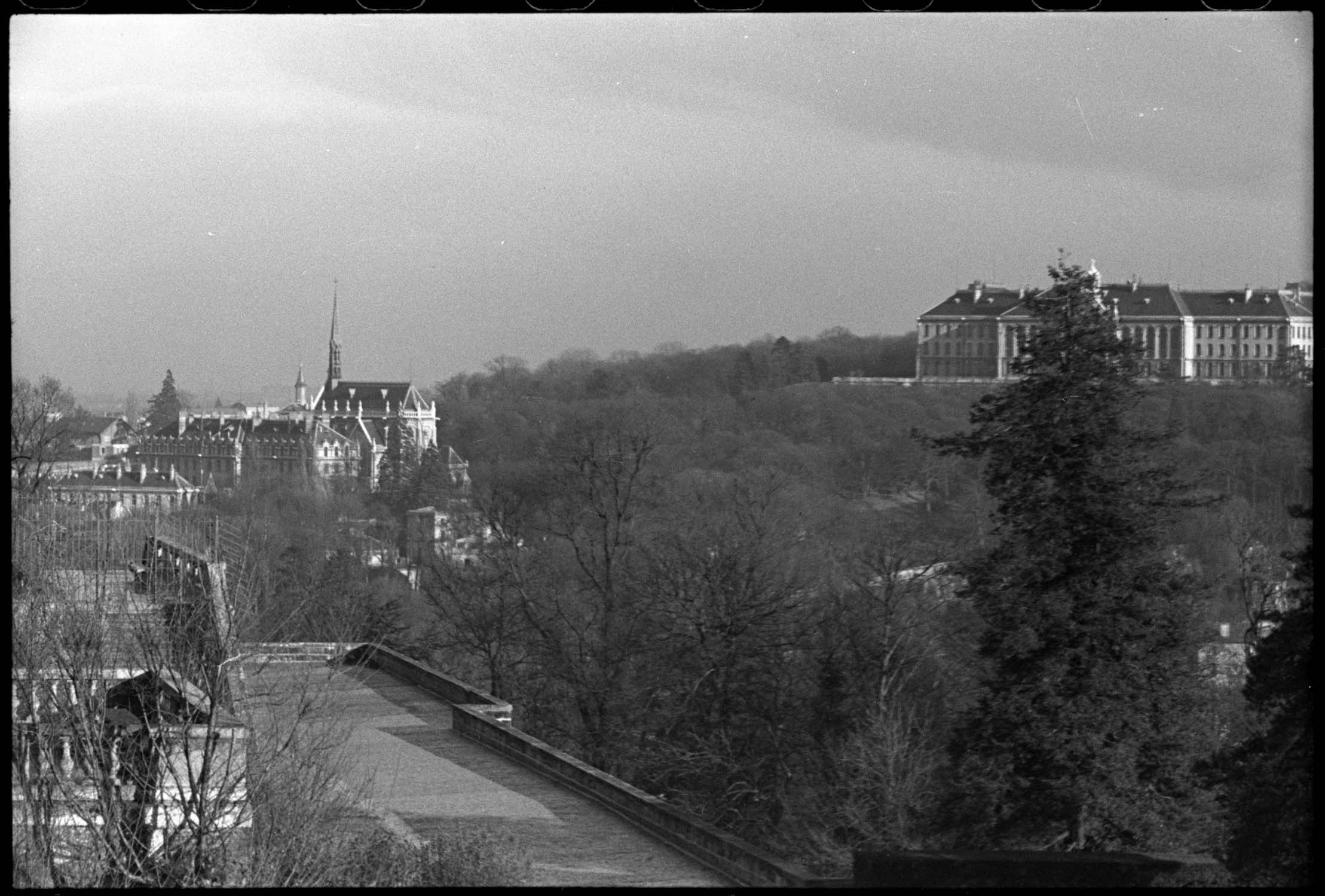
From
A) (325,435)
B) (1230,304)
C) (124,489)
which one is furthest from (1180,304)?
(325,435)

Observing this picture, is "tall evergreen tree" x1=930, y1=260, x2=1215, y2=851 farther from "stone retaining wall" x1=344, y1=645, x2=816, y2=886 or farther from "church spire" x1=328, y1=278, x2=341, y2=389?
"church spire" x1=328, y1=278, x2=341, y2=389

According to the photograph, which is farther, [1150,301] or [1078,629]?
[1150,301]

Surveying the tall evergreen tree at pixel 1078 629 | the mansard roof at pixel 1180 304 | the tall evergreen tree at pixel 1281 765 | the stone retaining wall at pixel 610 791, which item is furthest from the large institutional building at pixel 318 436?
the tall evergreen tree at pixel 1281 765

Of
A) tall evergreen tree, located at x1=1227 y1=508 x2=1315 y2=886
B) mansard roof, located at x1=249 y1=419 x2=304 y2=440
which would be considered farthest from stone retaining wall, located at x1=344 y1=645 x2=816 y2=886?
mansard roof, located at x1=249 y1=419 x2=304 y2=440

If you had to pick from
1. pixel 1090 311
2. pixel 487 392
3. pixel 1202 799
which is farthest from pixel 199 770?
pixel 487 392

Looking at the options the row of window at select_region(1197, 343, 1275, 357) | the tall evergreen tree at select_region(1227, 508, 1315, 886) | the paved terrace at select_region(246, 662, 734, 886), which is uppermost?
the row of window at select_region(1197, 343, 1275, 357)

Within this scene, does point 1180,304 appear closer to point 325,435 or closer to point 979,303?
point 979,303
